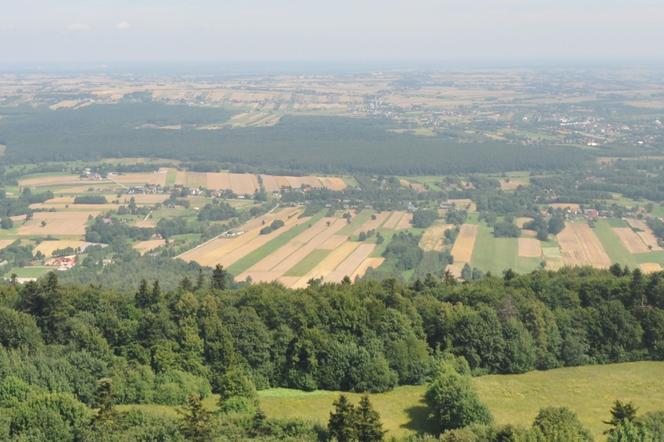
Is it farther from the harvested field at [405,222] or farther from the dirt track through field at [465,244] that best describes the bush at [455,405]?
the harvested field at [405,222]

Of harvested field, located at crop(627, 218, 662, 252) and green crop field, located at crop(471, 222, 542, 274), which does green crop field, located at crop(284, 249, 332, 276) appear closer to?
green crop field, located at crop(471, 222, 542, 274)

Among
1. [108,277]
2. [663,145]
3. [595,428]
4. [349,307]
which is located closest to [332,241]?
[108,277]

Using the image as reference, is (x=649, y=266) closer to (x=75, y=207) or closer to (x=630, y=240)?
(x=630, y=240)

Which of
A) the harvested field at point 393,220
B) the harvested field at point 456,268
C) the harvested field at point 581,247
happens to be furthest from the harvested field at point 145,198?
the harvested field at point 581,247

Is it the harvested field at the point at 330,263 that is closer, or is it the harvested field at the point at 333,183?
the harvested field at the point at 330,263

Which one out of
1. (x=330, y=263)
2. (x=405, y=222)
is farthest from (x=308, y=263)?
(x=405, y=222)

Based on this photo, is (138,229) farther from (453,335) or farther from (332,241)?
(453,335)

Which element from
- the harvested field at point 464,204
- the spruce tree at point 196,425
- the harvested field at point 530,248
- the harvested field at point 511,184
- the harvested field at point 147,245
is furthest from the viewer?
the harvested field at point 511,184
